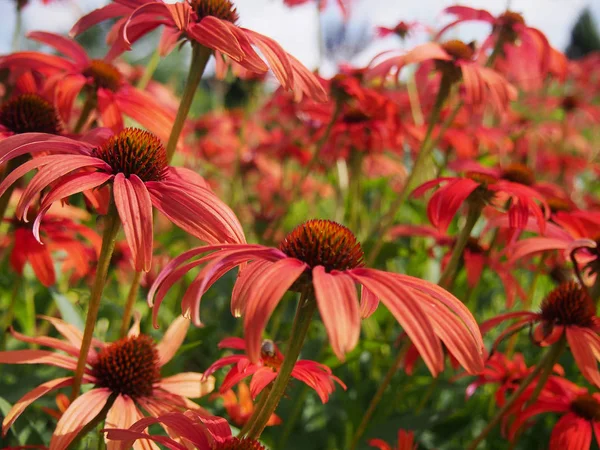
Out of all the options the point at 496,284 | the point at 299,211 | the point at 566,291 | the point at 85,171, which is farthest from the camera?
the point at 299,211

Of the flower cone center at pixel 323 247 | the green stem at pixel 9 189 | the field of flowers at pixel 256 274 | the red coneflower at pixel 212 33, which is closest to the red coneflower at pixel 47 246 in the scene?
the field of flowers at pixel 256 274

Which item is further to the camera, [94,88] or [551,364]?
[94,88]

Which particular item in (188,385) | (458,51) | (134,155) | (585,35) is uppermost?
(585,35)

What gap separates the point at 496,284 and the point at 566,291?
1.32m

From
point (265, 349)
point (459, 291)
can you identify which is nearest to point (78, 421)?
point (265, 349)

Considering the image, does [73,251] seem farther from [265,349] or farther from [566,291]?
[566,291]

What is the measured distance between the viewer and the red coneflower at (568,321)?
92 centimetres

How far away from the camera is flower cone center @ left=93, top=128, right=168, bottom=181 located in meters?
0.77

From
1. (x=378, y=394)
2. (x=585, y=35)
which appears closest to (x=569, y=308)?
(x=378, y=394)

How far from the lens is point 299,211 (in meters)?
3.26

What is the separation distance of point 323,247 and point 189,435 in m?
0.24

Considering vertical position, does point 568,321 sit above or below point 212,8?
below

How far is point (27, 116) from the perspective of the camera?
986mm

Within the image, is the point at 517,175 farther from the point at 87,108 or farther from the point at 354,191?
the point at 87,108
